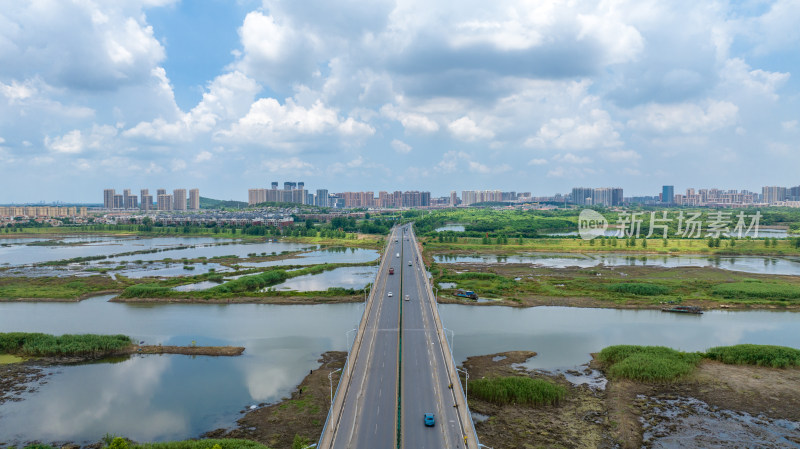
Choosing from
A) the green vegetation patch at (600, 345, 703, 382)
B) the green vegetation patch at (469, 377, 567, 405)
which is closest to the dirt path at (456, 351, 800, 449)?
the green vegetation patch at (469, 377, 567, 405)

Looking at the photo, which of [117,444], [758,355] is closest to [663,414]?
[758,355]

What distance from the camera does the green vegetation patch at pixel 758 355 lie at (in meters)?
30.3

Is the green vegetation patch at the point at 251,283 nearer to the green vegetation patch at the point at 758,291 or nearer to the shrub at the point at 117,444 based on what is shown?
the shrub at the point at 117,444

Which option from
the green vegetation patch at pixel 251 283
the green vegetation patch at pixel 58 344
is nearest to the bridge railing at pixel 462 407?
the green vegetation patch at pixel 58 344

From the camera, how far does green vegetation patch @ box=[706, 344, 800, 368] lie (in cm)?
3033

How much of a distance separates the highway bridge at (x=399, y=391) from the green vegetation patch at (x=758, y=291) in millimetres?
35328

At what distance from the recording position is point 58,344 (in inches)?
1310

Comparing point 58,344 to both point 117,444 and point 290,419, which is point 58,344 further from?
point 290,419


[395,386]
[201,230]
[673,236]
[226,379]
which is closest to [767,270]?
[673,236]

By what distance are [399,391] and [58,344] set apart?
Result: 26238 millimetres

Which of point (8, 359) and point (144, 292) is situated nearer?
point (8, 359)

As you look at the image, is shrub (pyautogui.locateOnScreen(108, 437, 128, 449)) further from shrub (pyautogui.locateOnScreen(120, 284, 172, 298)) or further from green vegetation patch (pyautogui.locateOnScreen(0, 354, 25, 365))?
shrub (pyautogui.locateOnScreen(120, 284, 172, 298))

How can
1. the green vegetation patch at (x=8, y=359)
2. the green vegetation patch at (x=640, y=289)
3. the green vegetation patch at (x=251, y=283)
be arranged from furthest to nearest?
the green vegetation patch at (x=251, y=283)
the green vegetation patch at (x=640, y=289)
the green vegetation patch at (x=8, y=359)

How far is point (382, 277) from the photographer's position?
54.5 metres
